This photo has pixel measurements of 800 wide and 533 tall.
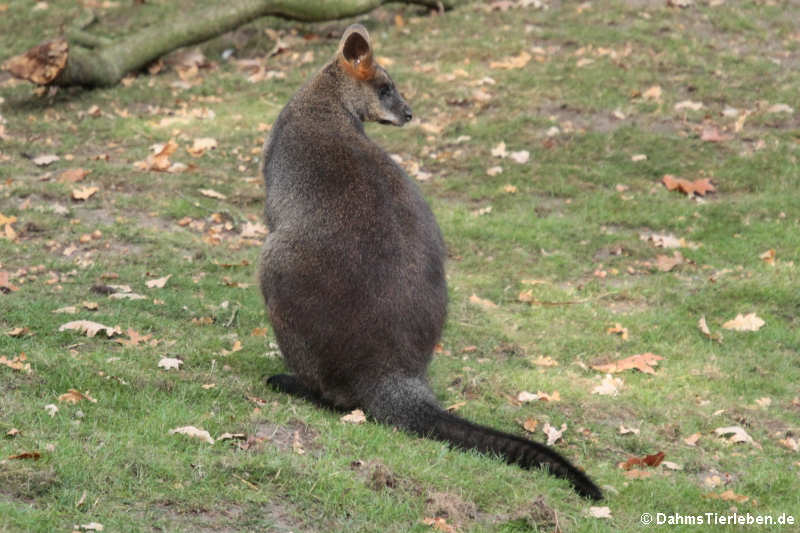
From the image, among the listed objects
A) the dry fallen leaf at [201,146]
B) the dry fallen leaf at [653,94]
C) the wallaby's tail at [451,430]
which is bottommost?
the dry fallen leaf at [653,94]

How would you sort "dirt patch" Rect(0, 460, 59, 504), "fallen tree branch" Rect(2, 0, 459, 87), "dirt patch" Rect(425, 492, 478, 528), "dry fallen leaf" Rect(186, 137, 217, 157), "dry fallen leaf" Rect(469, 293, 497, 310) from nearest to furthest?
"dirt patch" Rect(0, 460, 59, 504) → "dirt patch" Rect(425, 492, 478, 528) → "dry fallen leaf" Rect(469, 293, 497, 310) → "dry fallen leaf" Rect(186, 137, 217, 157) → "fallen tree branch" Rect(2, 0, 459, 87)

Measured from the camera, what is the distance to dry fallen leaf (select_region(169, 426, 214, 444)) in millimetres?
5039

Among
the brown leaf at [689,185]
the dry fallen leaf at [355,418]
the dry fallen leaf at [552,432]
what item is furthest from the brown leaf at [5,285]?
the brown leaf at [689,185]

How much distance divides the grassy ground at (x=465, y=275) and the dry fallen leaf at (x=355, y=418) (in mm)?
92

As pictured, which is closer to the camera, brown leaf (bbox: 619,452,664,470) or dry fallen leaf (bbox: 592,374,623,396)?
brown leaf (bbox: 619,452,664,470)

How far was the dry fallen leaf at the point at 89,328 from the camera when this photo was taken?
654 cm

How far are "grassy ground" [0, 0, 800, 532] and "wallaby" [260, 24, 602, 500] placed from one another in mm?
217

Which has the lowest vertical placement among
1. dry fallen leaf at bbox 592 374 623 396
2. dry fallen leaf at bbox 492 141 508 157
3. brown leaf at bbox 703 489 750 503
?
dry fallen leaf at bbox 592 374 623 396

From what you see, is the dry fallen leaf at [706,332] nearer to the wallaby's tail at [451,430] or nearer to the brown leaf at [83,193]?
the wallaby's tail at [451,430]

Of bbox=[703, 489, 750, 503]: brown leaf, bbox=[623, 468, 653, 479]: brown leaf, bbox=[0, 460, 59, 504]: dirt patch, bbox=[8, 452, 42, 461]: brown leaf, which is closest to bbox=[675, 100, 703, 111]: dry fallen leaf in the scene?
bbox=[623, 468, 653, 479]: brown leaf

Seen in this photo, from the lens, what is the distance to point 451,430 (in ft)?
17.6

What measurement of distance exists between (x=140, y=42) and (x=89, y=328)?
7587mm

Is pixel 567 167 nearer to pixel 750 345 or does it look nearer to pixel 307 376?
pixel 750 345

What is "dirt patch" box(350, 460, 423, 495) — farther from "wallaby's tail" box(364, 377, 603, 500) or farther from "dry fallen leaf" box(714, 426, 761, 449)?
"dry fallen leaf" box(714, 426, 761, 449)
